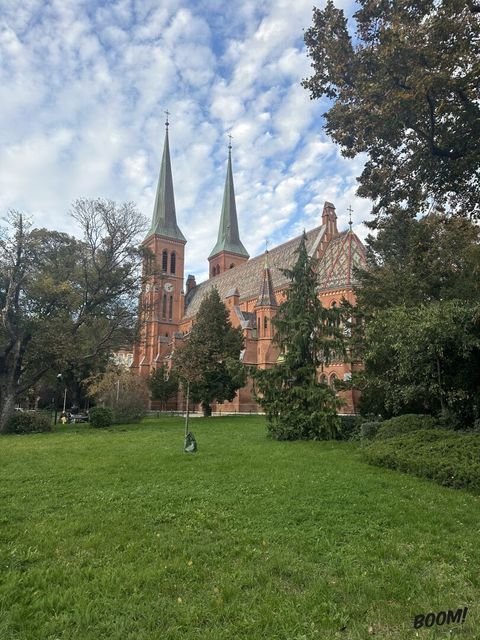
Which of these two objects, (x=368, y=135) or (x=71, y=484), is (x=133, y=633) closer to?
(x=71, y=484)

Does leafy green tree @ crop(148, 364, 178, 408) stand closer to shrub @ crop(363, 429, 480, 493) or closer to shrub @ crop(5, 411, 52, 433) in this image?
shrub @ crop(5, 411, 52, 433)

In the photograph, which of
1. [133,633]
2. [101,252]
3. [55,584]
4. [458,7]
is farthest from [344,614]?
[101,252]

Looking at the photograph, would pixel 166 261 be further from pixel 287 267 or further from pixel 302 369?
pixel 302 369

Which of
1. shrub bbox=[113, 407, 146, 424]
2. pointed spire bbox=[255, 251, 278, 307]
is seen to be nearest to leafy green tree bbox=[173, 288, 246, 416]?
shrub bbox=[113, 407, 146, 424]

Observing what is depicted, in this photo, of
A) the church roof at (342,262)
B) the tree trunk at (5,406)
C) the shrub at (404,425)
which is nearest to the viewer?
the shrub at (404,425)

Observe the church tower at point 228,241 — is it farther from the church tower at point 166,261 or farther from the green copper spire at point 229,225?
the church tower at point 166,261

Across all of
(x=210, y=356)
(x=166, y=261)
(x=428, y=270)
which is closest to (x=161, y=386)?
(x=210, y=356)

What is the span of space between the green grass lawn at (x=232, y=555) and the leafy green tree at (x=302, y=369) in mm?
7571

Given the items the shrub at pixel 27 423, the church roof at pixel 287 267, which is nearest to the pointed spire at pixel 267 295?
the church roof at pixel 287 267

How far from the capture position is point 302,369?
17.8m

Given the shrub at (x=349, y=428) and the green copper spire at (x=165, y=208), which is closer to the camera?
the shrub at (x=349, y=428)

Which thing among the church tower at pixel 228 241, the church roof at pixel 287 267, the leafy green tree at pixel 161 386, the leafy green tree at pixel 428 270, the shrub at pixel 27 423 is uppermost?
the church tower at pixel 228 241

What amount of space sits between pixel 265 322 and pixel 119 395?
21.2m

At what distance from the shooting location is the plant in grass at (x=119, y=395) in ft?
89.9
